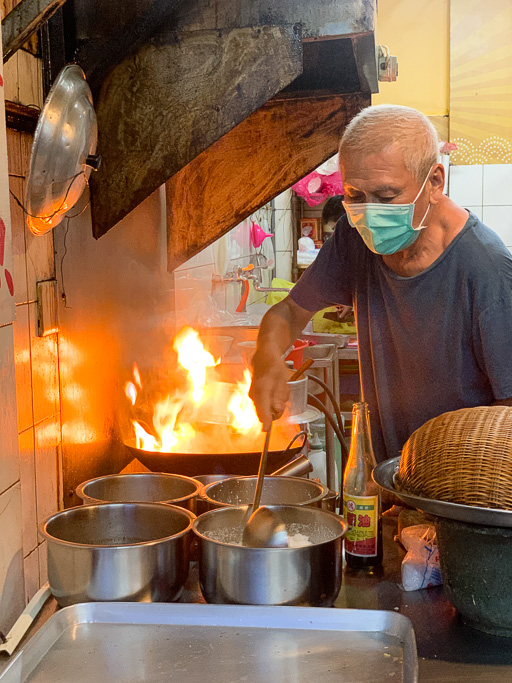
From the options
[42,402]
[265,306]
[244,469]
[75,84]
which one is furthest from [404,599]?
[265,306]

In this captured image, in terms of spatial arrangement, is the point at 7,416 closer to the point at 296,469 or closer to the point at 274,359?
the point at 296,469

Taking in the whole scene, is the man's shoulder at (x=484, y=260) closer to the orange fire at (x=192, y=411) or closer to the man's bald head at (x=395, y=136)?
the man's bald head at (x=395, y=136)

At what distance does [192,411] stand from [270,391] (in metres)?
0.79

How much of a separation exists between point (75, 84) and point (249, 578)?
117 cm

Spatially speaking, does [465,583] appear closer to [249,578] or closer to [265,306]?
[249,578]

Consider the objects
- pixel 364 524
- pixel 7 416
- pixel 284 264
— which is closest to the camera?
pixel 7 416

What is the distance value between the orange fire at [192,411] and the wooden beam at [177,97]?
2.45 ft

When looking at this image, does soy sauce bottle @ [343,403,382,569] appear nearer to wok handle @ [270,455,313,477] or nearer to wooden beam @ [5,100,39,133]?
wok handle @ [270,455,313,477]

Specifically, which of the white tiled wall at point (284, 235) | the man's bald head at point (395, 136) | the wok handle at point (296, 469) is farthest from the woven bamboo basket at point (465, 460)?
the white tiled wall at point (284, 235)

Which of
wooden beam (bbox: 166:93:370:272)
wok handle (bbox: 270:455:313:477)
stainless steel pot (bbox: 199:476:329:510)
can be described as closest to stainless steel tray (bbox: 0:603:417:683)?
stainless steel pot (bbox: 199:476:329:510)

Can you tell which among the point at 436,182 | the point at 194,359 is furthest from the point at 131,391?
the point at 436,182

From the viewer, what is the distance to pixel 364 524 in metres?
1.54

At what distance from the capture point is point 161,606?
131 cm

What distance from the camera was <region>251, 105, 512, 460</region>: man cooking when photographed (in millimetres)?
1880
